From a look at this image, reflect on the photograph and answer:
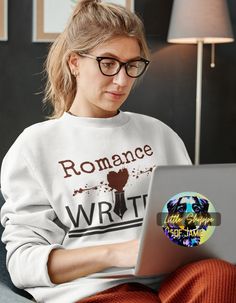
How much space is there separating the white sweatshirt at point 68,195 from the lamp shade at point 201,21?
188 cm

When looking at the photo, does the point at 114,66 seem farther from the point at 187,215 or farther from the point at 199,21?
the point at 199,21

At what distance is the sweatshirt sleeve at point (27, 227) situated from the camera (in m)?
1.59

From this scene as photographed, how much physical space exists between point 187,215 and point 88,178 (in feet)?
1.18

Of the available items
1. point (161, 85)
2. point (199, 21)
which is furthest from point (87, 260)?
point (161, 85)

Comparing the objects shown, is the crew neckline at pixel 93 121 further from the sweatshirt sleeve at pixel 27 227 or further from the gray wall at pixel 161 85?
the gray wall at pixel 161 85

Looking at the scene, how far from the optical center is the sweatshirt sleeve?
159cm

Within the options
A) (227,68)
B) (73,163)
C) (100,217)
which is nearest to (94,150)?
(73,163)

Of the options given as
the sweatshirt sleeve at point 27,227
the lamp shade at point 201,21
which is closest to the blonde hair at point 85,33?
the sweatshirt sleeve at point 27,227

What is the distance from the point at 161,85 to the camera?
13.3 feet

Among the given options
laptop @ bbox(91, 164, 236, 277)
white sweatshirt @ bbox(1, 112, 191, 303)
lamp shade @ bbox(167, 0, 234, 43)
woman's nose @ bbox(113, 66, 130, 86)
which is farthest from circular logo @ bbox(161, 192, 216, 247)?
lamp shade @ bbox(167, 0, 234, 43)

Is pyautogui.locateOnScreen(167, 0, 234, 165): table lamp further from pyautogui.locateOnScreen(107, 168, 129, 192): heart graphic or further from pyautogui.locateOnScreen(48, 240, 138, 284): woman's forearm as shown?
pyautogui.locateOnScreen(48, 240, 138, 284): woman's forearm

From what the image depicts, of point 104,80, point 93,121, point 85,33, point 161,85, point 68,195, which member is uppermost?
point 85,33

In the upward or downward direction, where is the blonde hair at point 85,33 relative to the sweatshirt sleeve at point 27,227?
upward

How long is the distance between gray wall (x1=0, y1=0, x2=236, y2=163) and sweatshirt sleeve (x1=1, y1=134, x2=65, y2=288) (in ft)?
6.76
